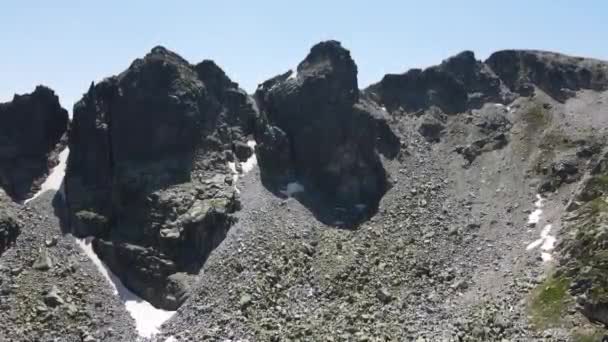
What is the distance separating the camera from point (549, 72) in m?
98.1

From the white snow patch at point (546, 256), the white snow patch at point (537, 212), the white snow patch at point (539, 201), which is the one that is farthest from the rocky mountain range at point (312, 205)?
the white snow patch at point (546, 256)

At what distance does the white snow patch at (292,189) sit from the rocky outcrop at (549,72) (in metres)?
42.4

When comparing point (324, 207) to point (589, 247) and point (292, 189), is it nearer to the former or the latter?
point (292, 189)

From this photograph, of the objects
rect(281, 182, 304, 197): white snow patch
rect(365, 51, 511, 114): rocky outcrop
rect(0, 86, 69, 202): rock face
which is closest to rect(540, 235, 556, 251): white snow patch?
rect(281, 182, 304, 197): white snow patch

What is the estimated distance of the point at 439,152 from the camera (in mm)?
88125

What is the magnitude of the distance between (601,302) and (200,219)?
4494 centimetres

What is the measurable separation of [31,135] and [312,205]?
4186 cm

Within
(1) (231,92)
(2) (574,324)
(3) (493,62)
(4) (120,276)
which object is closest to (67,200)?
(4) (120,276)

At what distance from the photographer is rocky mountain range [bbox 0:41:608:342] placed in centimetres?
5769

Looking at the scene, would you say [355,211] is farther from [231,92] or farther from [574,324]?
[574,324]

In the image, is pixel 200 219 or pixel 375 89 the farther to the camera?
pixel 375 89

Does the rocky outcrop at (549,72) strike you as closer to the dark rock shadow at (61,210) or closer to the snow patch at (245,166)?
the snow patch at (245,166)

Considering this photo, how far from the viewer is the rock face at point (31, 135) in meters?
79.7

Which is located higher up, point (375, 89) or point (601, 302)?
point (375, 89)
